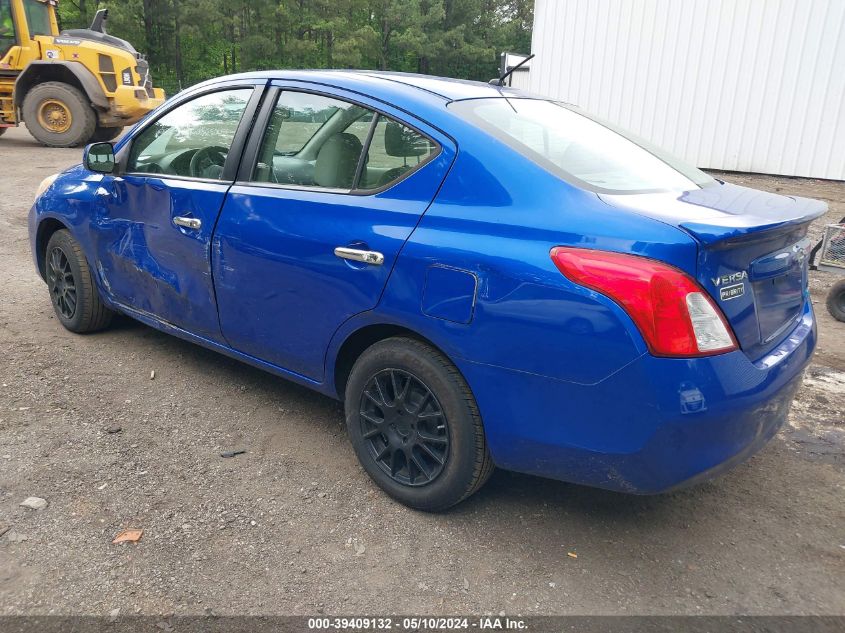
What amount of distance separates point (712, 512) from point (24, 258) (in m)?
6.33

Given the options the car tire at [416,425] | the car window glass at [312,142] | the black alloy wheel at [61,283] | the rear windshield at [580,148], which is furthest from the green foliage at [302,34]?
the car tire at [416,425]

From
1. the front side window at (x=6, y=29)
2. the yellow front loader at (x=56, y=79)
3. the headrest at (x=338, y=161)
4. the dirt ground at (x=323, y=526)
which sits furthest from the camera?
the yellow front loader at (x=56, y=79)

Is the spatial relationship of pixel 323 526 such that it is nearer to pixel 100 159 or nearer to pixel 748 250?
pixel 748 250

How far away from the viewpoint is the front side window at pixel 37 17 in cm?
1407

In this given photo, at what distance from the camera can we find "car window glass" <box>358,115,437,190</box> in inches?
109

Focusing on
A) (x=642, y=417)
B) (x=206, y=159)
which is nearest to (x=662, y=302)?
(x=642, y=417)

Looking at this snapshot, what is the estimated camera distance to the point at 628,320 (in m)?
2.13

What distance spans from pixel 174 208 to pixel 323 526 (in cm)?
183

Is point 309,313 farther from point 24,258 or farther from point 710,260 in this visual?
point 24,258

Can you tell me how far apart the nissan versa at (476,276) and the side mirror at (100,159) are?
27cm

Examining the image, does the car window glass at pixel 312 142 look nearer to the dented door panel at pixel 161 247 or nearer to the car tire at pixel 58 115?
the dented door panel at pixel 161 247

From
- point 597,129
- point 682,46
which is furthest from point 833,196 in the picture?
point 597,129

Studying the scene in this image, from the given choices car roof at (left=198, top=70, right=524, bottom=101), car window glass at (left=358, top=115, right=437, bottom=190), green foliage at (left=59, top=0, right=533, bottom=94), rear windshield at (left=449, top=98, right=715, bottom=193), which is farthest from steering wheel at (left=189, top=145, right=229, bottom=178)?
green foliage at (left=59, top=0, right=533, bottom=94)

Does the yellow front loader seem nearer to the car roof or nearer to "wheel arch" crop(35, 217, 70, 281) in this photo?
"wheel arch" crop(35, 217, 70, 281)
